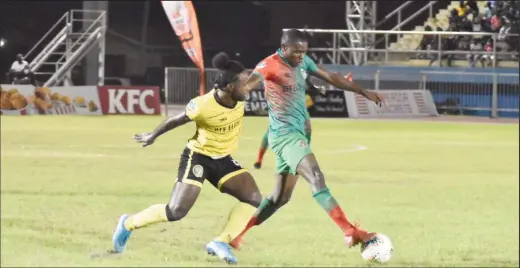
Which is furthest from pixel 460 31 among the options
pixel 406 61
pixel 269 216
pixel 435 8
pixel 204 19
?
pixel 406 61

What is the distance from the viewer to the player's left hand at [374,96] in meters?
8.26

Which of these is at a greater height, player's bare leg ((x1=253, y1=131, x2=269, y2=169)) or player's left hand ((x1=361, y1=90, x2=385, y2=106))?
player's left hand ((x1=361, y1=90, x2=385, y2=106))

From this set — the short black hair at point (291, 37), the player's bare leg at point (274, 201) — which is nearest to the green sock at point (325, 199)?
the player's bare leg at point (274, 201)

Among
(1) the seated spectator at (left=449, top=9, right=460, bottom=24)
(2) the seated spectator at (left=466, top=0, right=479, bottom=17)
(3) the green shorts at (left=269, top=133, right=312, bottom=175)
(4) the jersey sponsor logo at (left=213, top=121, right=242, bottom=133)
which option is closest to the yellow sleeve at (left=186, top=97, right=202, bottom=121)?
(4) the jersey sponsor logo at (left=213, top=121, right=242, bottom=133)

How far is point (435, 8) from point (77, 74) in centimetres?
289

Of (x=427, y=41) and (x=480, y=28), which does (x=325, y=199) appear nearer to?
(x=427, y=41)

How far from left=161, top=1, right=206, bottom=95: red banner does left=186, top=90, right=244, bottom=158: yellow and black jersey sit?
44cm

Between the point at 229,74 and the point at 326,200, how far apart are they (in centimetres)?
98

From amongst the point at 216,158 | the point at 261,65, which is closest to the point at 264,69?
the point at 261,65

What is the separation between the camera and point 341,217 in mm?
8406

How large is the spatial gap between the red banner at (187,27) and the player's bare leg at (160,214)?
863mm

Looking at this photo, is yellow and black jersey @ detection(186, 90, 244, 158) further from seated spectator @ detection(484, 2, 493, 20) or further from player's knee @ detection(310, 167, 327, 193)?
seated spectator @ detection(484, 2, 493, 20)

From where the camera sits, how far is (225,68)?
865 cm

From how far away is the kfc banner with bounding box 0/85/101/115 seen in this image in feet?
30.7
